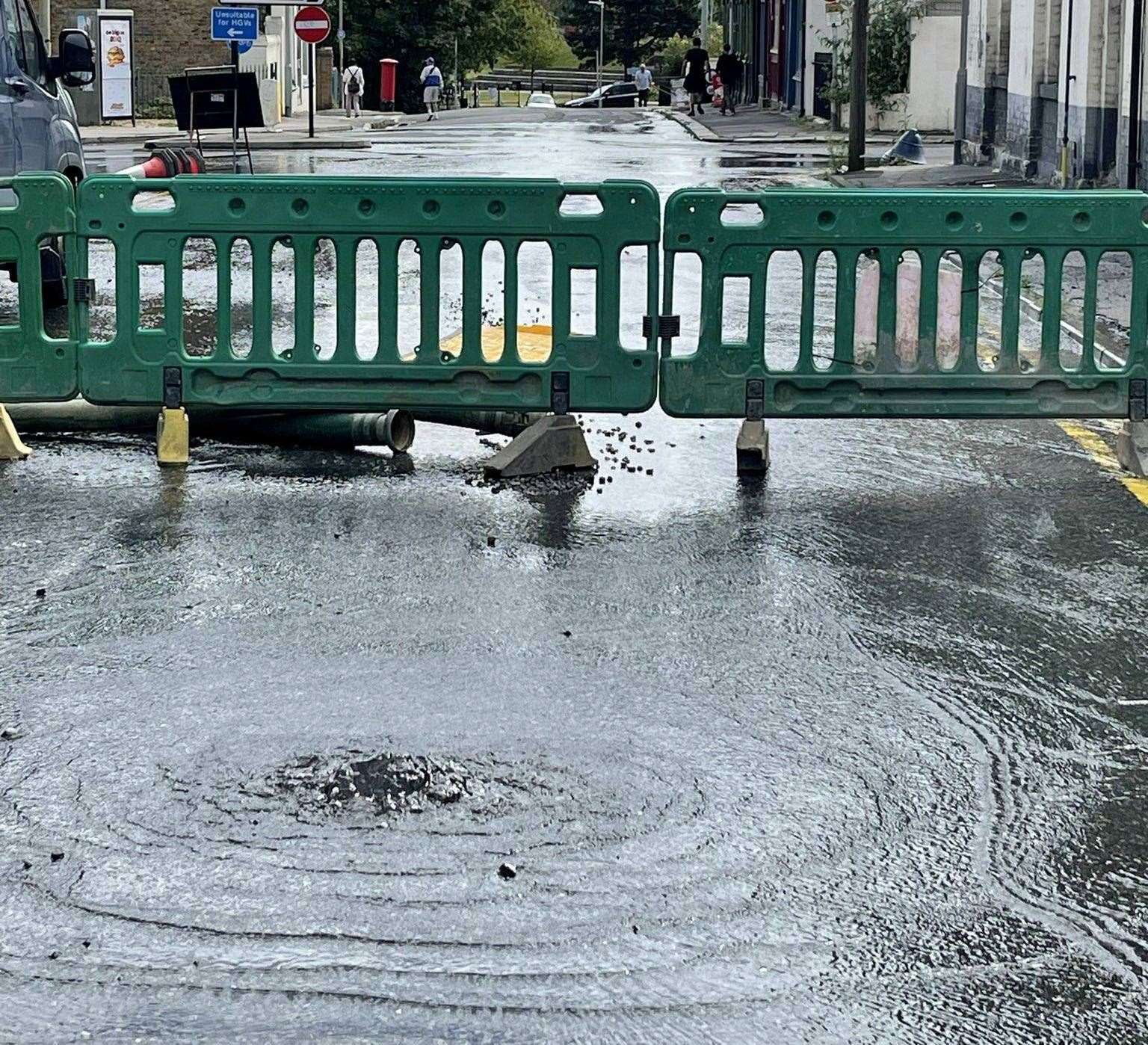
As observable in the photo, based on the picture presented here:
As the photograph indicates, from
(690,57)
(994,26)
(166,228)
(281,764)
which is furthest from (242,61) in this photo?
(281,764)

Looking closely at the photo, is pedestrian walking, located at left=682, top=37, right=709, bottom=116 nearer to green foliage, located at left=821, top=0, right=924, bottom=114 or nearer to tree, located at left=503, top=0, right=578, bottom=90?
green foliage, located at left=821, top=0, right=924, bottom=114

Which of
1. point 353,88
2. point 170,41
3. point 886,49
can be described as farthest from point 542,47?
point 886,49

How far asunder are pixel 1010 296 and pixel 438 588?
10.7 feet

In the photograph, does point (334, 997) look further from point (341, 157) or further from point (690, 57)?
point (690, 57)

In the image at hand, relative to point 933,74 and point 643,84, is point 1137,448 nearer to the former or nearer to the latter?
point 933,74

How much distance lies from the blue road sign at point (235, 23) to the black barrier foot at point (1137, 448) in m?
31.6

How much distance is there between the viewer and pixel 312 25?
152 ft

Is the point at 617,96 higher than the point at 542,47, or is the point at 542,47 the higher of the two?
the point at 542,47

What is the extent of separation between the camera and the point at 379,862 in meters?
4.81

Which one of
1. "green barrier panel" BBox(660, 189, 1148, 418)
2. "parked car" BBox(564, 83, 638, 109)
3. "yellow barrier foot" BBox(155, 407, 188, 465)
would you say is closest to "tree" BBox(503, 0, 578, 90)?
"parked car" BBox(564, 83, 638, 109)

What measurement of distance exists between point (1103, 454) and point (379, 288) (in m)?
3.34

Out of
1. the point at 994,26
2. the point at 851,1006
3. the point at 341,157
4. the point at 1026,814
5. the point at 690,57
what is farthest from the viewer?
the point at 690,57

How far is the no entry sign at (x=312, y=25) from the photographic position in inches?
1800

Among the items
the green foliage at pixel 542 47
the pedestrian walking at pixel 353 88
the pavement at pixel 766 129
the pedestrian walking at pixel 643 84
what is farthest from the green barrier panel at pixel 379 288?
the green foliage at pixel 542 47
